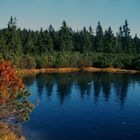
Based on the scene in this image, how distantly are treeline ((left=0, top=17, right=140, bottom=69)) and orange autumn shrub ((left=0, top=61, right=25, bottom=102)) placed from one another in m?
96.7

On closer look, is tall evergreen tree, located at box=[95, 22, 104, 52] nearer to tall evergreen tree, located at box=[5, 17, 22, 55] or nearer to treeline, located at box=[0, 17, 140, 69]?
treeline, located at box=[0, 17, 140, 69]

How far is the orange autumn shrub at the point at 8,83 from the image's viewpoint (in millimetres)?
37438

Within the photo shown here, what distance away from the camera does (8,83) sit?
3825 centimetres

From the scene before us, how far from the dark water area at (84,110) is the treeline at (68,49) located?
3610 centimetres

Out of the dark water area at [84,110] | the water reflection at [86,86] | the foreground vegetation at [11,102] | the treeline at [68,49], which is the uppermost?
the treeline at [68,49]

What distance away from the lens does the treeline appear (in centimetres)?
15461

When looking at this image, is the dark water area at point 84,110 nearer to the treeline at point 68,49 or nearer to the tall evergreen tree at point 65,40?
the treeline at point 68,49

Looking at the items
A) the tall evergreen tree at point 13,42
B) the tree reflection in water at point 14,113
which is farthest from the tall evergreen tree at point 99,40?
the tree reflection in water at point 14,113

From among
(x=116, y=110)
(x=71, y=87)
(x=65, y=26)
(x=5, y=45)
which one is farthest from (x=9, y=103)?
(x=65, y=26)

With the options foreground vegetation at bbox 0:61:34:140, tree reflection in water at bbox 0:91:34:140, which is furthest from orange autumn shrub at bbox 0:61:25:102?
tree reflection in water at bbox 0:91:34:140

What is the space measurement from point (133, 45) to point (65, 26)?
131ft

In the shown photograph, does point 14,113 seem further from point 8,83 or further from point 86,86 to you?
point 86,86

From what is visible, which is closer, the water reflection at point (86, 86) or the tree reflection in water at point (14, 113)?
the tree reflection in water at point (14, 113)

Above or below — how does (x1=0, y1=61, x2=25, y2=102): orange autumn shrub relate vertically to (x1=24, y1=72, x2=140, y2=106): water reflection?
above
